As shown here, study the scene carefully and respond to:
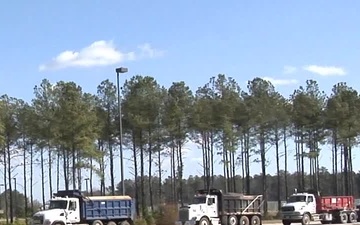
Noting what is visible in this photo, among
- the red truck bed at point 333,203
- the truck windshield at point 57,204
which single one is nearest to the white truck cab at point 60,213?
the truck windshield at point 57,204

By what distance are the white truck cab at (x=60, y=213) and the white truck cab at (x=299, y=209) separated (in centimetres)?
1625

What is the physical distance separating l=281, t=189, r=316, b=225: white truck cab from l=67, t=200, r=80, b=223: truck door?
1616cm

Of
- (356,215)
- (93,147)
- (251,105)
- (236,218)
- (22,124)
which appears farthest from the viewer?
(251,105)

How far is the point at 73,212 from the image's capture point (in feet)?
142

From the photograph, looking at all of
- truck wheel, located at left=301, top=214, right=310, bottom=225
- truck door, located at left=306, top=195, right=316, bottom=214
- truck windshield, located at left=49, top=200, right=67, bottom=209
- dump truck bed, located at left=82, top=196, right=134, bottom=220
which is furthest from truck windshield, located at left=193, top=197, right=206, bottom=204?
truck door, located at left=306, top=195, right=316, bottom=214

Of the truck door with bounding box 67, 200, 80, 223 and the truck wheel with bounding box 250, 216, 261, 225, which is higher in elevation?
the truck door with bounding box 67, 200, 80, 223

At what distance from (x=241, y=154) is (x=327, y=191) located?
44747mm

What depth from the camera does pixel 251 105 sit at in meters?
76.2

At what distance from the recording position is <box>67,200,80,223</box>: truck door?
43109 mm

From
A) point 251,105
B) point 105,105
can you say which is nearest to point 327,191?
point 251,105

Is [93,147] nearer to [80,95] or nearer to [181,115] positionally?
[80,95]

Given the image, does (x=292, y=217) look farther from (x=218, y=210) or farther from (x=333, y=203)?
(x=218, y=210)

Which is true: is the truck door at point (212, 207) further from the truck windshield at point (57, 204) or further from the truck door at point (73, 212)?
the truck windshield at point (57, 204)

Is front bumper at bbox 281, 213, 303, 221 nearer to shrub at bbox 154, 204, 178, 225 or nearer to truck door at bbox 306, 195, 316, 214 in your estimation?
truck door at bbox 306, 195, 316, 214
